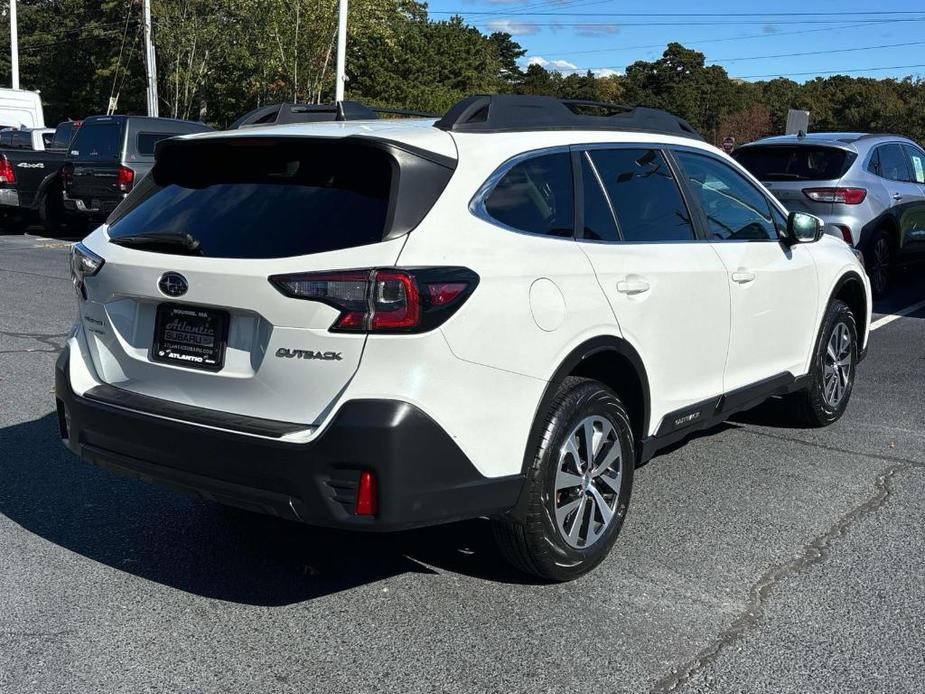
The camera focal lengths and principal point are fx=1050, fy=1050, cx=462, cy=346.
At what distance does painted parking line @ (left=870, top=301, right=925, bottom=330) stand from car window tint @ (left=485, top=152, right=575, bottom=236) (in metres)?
6.90

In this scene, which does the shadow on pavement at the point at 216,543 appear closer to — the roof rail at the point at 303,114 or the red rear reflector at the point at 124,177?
the roof rail at the point at 303,114

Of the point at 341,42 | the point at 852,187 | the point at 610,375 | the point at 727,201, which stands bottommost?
the point at 610,375

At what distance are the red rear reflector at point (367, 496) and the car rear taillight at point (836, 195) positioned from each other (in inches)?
349

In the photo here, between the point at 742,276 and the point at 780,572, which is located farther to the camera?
the point at 742,276

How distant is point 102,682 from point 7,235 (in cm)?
1694

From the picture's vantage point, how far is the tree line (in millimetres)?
39312

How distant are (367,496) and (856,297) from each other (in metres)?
4.46

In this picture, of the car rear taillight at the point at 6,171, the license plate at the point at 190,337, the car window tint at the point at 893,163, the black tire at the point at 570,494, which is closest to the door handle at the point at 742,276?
the black tire at the point at 570,494

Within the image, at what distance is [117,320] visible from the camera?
3.88 meters

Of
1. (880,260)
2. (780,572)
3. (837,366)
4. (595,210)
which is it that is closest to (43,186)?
(880,260)

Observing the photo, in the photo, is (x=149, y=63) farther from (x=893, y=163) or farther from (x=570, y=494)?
(x=570, y=494)

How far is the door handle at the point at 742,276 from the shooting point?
5.02 meters

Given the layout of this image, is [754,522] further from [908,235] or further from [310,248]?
[908,235]

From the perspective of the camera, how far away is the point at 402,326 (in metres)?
3.29
